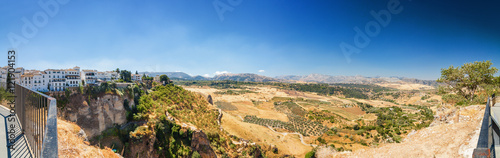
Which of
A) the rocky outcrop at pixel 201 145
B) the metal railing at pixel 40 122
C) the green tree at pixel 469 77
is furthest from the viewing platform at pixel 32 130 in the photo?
the green tree at pixel 469 77

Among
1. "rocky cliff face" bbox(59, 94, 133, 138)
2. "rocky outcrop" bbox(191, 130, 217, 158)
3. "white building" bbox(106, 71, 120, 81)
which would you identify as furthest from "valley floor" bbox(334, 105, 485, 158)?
"white building" bbox(106, 71, 120, 81)

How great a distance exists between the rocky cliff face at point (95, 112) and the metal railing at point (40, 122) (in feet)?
50.9

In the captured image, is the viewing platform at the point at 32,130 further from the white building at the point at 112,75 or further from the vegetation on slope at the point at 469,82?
the white building at the point at 112,75

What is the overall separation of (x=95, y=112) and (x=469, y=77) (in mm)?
43749

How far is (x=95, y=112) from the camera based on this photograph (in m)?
Answer: 20.6

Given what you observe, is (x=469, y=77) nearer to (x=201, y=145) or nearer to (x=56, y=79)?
(x=201, y=145)

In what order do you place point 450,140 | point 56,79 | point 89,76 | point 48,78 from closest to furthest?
1. point 450,140
2. point 48,78
3. point 56,79
4. point 89,76

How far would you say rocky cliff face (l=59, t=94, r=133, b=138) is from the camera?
1891 centimetres

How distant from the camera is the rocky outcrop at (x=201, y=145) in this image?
964 inches

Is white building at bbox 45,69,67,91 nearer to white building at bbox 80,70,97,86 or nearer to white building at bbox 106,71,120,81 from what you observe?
white building at bbox 80,70,97,86

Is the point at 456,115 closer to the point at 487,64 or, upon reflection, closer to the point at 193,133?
the point at 487,64

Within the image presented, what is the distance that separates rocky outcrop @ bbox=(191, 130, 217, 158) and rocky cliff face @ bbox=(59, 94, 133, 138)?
10.1m

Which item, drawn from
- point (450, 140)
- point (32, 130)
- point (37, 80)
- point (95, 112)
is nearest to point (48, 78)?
point (37, 80)

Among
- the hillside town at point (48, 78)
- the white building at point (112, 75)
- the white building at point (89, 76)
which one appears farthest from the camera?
the white building at point (112, 75)
